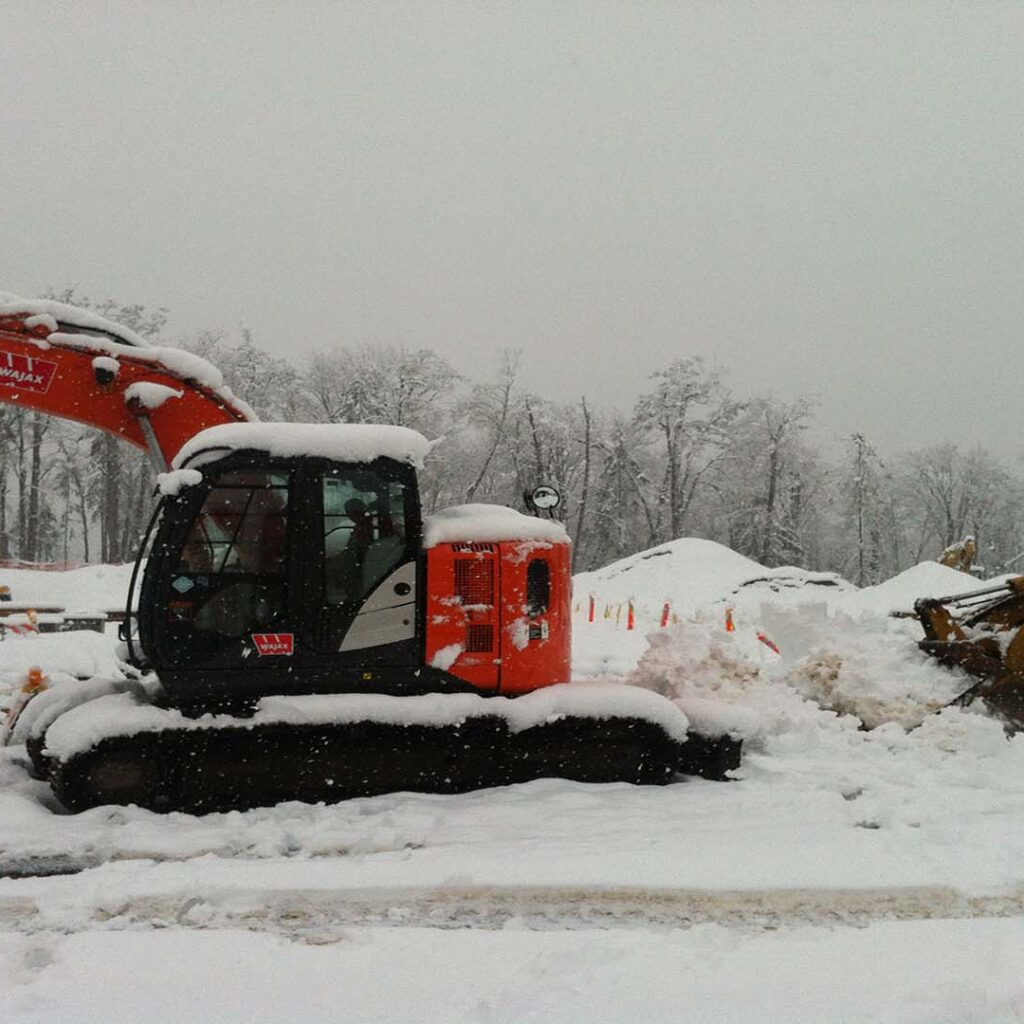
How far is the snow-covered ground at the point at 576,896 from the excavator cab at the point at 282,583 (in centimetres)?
82

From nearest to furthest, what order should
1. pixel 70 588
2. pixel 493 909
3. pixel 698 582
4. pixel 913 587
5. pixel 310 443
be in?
pixel 493 909 → pixel 310 443 → pixel 913 587 → pixel 70 588 → pixel 698 582

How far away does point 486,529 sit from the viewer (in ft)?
20.1

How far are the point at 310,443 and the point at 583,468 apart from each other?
42.2 m

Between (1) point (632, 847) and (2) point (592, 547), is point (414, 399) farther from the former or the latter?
(1) point (632, 847)

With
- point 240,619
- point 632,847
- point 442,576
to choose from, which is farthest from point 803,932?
point 240,619

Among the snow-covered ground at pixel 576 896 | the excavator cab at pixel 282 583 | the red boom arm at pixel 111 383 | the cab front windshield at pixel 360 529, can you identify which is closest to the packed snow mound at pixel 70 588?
the red boom arm at pixel 111 383

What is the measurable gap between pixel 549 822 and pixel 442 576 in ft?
5.34

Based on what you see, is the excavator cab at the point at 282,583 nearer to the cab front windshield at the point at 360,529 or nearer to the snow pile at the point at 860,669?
the cab front windshield at the point at 360,529

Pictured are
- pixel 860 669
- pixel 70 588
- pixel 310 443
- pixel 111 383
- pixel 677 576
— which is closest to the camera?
pixel 310 443

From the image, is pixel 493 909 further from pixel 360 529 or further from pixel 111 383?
pixel 111 383

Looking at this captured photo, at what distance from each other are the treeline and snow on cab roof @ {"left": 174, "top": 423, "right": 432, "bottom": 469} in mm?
32089

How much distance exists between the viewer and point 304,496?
231 inches

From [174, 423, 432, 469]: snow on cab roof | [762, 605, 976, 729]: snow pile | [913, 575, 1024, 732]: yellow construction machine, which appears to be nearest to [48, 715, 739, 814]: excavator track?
[174, 423, 432, 469]: snow on cab roof

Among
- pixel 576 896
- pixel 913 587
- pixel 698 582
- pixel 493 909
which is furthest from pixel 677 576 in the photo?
pixel 493 909
